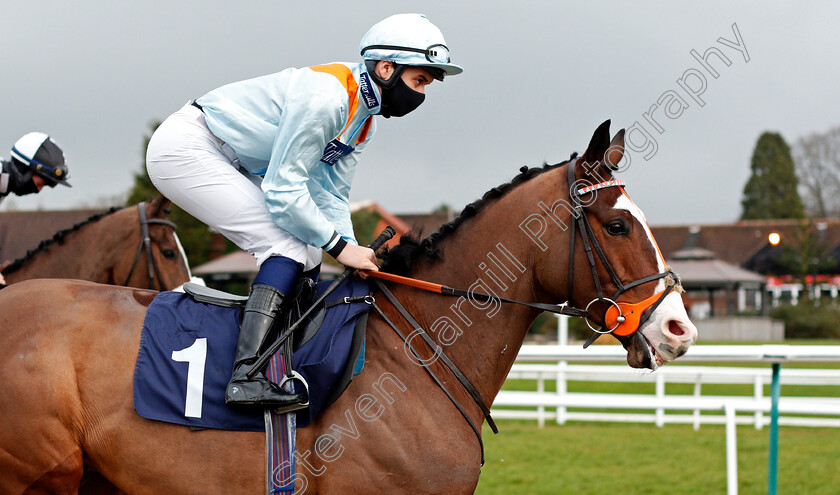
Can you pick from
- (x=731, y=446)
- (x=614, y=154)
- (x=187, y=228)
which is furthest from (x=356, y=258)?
(x=187, y=228)

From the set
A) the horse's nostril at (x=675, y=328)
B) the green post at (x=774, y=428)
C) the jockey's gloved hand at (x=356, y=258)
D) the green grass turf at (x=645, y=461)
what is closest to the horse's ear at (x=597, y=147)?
the horse's nostril at (x=675, y=328)

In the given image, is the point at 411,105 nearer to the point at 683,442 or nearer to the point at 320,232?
the point at 320,232

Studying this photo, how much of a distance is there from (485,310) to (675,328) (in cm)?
76

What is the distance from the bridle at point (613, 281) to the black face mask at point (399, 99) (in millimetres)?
734

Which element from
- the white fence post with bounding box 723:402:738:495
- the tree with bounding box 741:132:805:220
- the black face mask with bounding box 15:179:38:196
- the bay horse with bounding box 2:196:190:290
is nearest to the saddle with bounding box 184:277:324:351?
the bay horse with bounding box 2:196:190:290

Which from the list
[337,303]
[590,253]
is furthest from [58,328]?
[590,253]

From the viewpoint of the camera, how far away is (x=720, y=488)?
22.4ft

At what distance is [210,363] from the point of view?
117 inches

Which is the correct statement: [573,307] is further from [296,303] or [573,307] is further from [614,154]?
[296,303]

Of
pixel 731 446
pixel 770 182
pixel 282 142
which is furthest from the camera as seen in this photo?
pixel 770 182

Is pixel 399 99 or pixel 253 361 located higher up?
pixel 399 99

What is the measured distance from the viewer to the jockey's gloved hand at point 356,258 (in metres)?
3.13

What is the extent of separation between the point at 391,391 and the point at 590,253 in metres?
0.96

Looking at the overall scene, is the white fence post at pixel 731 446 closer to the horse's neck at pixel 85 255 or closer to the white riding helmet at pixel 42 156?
the horse's neck at pixel 85 255
